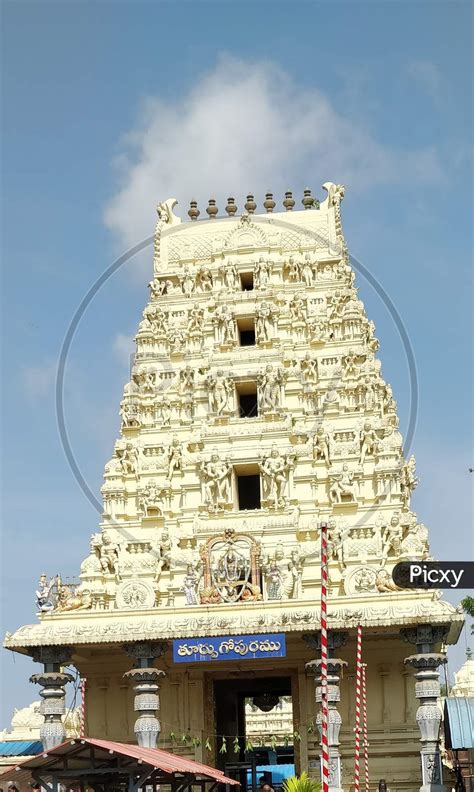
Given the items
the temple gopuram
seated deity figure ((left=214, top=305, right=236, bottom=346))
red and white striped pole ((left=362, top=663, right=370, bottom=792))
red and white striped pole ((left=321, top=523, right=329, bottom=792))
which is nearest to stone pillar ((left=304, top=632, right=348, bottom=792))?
the temple gopuram

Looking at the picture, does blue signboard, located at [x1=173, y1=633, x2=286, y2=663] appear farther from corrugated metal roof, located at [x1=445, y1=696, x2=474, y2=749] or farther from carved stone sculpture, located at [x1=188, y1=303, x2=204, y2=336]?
carved stone sculpture, located at [x1=188, y1=303, x2=204, y2=336]

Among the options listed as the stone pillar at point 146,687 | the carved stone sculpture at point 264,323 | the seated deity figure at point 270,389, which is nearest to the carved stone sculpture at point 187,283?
the carved stone sculpture at point 264,323

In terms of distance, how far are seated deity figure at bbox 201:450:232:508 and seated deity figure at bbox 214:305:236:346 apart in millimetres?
5061

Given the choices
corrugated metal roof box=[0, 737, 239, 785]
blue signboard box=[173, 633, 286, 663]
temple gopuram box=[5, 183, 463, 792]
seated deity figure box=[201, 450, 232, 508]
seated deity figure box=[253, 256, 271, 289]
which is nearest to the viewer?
corrugated metal roof box=[0, 737, 239, 785]

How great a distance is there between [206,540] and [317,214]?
15.2 meters

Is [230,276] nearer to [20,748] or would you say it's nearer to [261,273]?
[261,273]

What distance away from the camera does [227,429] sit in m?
37.8

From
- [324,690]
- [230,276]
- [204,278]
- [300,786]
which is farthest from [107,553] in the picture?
[324,690]

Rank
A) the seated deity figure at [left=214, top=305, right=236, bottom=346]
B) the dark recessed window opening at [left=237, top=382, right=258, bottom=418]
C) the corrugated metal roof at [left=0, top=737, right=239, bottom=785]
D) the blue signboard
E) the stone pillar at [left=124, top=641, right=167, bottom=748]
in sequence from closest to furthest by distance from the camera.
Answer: the corrugated metal roof at [left=0, top=737, right=239, bottom=785], the blue signboard, the stone pillar at [left=124, top=641, right=167, bottom=748], the dark recessed window opening at [left=237, top=382, right=258, bottom=418], the seated deity figure at [left=214, top=305, right=236, bottom=346]

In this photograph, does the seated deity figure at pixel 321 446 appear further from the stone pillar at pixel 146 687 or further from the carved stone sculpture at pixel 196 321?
the stone pillar at pixel 146 687

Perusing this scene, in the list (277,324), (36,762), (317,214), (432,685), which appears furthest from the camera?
(317,214)

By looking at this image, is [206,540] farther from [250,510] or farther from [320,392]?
[320,392]

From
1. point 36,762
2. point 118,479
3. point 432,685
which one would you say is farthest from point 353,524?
point 36,762

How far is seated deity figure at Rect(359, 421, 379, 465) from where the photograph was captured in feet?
120
